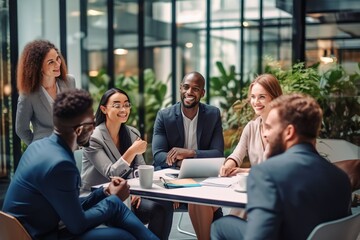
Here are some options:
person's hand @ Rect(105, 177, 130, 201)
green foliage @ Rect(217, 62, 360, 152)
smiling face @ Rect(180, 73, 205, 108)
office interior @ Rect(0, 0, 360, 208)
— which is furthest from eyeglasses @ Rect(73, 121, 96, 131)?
green foliage @ Rect(217, 62, 360, 152)

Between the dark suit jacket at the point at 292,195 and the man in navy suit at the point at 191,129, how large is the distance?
5.08 feet

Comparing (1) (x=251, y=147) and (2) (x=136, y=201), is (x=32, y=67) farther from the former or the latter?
(1) (x=251, y=147)

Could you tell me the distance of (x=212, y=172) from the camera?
2863 millimetres

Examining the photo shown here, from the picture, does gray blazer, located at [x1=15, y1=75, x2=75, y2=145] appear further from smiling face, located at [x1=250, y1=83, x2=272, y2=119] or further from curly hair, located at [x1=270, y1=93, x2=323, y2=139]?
curly hair, located at [x1=270, y1=93, x2=323, y2=139]

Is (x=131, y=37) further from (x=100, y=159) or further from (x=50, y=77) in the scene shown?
(x=100, y=159)

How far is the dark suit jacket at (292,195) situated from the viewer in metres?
1.78

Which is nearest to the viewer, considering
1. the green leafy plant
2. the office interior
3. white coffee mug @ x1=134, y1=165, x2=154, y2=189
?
white coffee mug @ x1=134, y1=165, x2=154, y2=189

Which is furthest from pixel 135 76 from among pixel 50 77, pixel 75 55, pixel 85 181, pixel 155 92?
pixel 85 181

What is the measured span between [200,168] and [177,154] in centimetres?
42

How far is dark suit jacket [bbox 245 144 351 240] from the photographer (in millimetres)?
1777

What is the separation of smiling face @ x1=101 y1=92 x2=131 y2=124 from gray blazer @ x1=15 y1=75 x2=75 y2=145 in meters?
0.60

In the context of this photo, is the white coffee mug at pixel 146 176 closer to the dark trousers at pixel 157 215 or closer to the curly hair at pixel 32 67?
the dark trousers at pixel 157 215

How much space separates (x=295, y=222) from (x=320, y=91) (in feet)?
13.5

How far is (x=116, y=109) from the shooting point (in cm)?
311
